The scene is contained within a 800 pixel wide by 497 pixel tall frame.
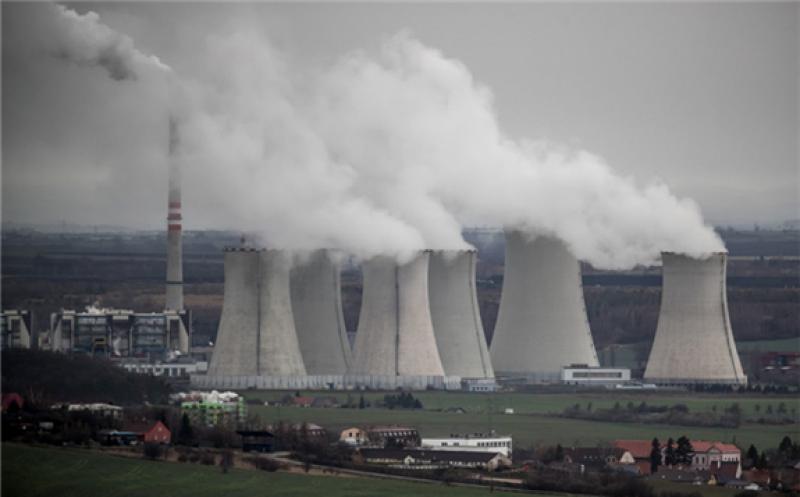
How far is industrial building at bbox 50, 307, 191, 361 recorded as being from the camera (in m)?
57.3

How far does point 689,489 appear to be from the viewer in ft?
127

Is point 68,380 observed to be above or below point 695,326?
below

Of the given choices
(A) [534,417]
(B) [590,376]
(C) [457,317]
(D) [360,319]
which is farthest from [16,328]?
(B) [590,376]

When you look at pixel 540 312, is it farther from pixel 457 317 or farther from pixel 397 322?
pixel 397 322

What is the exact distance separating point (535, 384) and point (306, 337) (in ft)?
15.9

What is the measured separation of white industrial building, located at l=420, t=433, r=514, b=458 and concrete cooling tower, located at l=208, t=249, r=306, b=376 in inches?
342

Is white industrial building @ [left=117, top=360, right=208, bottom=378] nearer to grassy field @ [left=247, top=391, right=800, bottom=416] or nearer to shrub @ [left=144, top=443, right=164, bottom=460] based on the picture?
grassy field @ [left=247, top=391, right=800, bottom=416]

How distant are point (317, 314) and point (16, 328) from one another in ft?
20.2

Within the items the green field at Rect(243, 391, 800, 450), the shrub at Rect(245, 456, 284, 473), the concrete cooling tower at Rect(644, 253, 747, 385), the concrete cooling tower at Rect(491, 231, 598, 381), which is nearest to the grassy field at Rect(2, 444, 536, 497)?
the shrub at Rect(245, 456, 284, 473)

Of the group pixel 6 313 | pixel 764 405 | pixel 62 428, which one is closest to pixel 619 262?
pixel 764 405

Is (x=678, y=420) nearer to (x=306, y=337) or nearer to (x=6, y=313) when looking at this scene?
(x=306, y=337)

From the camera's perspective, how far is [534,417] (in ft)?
161

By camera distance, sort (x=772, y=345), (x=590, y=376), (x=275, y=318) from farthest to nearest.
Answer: (x=772, y=345)
(x=590, y=376)
(x=275, y=318)

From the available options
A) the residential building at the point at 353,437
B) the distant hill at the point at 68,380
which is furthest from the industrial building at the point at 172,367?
the residential building at the point at 353,437
